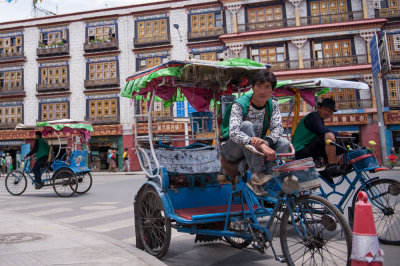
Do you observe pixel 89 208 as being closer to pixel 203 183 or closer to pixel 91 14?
pixel 203 183

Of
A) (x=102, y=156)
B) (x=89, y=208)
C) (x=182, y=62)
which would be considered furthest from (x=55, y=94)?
(x=182, y=62)

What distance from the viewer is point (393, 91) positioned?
24.3 m

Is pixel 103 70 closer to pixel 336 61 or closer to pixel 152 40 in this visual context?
pixel 152 40

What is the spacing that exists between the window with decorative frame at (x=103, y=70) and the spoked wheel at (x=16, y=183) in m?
18.5

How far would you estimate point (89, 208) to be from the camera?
8.14 metres

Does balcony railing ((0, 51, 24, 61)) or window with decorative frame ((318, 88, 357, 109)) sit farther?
balcony railing ((0, 51, 24, 61))

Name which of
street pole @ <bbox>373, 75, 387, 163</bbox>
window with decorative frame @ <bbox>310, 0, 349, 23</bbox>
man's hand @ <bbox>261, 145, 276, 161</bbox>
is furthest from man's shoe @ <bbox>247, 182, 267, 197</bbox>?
window with decorative frame @ <bbox>310, 0, 349, 23</bbox>

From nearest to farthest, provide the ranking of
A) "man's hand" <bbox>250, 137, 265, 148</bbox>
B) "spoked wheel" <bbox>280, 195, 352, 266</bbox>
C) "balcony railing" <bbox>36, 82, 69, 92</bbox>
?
"spoked wheel" <bbox>280, 195, 352, 266</bbox>, "man's hand" <bbox>250, 137, 265, 148</bbox>, "balcony railing" <bbox>36, 82, 69, 92</bbox>

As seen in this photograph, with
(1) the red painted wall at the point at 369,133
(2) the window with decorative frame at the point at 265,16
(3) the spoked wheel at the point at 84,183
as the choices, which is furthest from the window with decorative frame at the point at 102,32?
(1) the red painted wall at the point at 369,133

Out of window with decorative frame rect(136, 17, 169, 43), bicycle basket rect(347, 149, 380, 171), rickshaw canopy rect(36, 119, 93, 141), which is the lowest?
bicycle basket rect(347, 149, 380, 171)

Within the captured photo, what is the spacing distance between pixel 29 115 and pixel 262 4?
21476mm

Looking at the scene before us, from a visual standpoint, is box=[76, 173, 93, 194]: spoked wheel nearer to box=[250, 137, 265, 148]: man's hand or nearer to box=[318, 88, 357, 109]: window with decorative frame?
box=[250, 137, 265, 148]: man's hand

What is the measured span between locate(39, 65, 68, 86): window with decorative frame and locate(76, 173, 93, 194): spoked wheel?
20.3 meters

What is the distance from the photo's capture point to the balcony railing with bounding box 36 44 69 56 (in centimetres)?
2950
